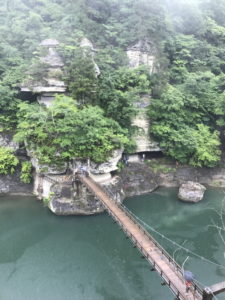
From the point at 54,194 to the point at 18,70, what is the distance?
11052 millimetres

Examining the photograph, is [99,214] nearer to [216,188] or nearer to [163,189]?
[163,189]

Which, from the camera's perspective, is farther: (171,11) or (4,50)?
(171,11)

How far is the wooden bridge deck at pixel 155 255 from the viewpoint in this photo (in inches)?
307

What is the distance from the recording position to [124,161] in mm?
21422

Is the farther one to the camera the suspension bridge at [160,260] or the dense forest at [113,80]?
the dense forest at [113,80]

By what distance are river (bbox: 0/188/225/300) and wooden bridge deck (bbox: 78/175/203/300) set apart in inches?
97.0

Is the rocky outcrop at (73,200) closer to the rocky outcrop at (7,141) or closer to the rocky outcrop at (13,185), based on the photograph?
the rocky outcrop at (13,185)

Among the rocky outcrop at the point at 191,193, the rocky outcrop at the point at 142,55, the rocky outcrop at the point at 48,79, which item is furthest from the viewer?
the rocky outcrop at the point at 142,55

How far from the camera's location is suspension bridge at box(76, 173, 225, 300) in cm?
738

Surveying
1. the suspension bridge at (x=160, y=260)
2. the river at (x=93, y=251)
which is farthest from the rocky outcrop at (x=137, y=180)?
the suspension bridge at (x=160, y=260)

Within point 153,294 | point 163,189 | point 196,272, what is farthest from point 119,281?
point 163,189

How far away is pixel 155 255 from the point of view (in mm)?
9695

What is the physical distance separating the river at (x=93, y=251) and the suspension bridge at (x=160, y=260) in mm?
2468

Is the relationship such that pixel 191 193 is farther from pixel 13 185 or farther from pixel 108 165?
pixel 13 185
